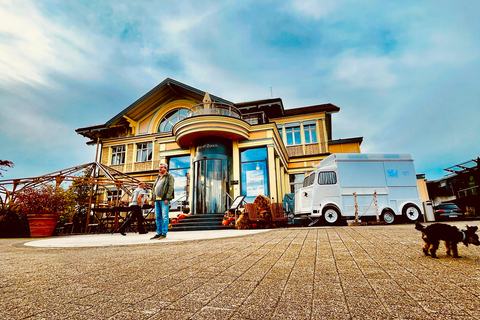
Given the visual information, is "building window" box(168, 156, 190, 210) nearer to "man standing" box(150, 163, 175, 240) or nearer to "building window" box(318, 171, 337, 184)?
"building window" box(318, 171, 337, 184)

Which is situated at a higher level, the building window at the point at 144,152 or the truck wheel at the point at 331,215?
the building window at the point at 144,152

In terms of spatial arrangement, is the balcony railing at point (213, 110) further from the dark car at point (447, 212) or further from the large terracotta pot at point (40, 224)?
the dark car at point (447, 212)

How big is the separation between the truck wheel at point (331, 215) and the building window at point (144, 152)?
1632cm

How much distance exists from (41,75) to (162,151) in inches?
362

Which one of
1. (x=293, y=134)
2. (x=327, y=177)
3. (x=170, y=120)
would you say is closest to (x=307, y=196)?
(x=327, y=177)

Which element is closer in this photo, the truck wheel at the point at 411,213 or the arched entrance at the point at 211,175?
the truck wheel at the point at 411,213

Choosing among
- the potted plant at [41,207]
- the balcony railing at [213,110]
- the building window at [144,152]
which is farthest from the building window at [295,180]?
the potted plant at [41,207]

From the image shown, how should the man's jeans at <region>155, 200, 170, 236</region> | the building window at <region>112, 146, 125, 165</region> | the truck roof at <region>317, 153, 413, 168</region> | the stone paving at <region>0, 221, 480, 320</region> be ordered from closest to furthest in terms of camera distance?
the stone paving at <region>0, 221, 480, 320</region> → the man's jeans at <region>155, 200, 170, 236</region> → the truck roof at <region>317, 153, 413, 168</region> → the building window at <region>112, 146, 125, 165</region>

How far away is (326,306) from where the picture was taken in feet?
3.92

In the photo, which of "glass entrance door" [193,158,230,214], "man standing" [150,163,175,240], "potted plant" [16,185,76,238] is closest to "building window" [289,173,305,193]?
"glass entrance door" [193,158,230,214]

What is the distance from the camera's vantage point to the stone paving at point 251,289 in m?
1.14

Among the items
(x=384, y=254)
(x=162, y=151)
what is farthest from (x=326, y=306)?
(x=162, y=151)

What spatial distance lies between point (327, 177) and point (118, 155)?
19554 millimetres

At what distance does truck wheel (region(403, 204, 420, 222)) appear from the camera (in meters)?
11.0
